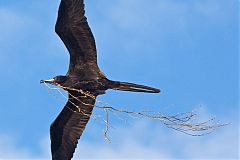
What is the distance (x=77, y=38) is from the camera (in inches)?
369

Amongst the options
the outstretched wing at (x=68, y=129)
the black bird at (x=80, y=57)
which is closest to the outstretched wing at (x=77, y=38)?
the black bird at (x=80, y=57)

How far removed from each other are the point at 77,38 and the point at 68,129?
6.41 ft

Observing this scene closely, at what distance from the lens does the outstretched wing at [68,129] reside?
1016 centimetres

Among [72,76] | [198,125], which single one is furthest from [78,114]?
[198,125]

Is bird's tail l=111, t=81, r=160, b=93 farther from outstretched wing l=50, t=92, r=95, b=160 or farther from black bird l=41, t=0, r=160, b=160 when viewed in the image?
outstretched wing l=50, t=92, r=95, b=160

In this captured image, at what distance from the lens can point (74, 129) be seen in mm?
10180

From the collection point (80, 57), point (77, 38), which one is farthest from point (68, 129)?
point (77, 38)

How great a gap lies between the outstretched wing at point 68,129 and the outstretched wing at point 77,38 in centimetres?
82

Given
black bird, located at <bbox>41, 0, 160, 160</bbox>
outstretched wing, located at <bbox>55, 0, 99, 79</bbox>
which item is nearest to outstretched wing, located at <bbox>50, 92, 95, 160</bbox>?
black bird, located at <bbox>41, 0, 160, 160</bbox>

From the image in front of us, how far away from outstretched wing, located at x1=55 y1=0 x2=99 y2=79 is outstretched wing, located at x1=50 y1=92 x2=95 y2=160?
0.82m

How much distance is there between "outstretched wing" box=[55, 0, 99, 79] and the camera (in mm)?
9211

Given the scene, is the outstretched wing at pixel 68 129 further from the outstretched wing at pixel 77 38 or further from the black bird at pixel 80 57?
the outstretched wing at pixel 77 38

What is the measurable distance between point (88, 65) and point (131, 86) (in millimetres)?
941

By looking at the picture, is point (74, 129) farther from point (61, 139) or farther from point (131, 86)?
point (131, 86)
